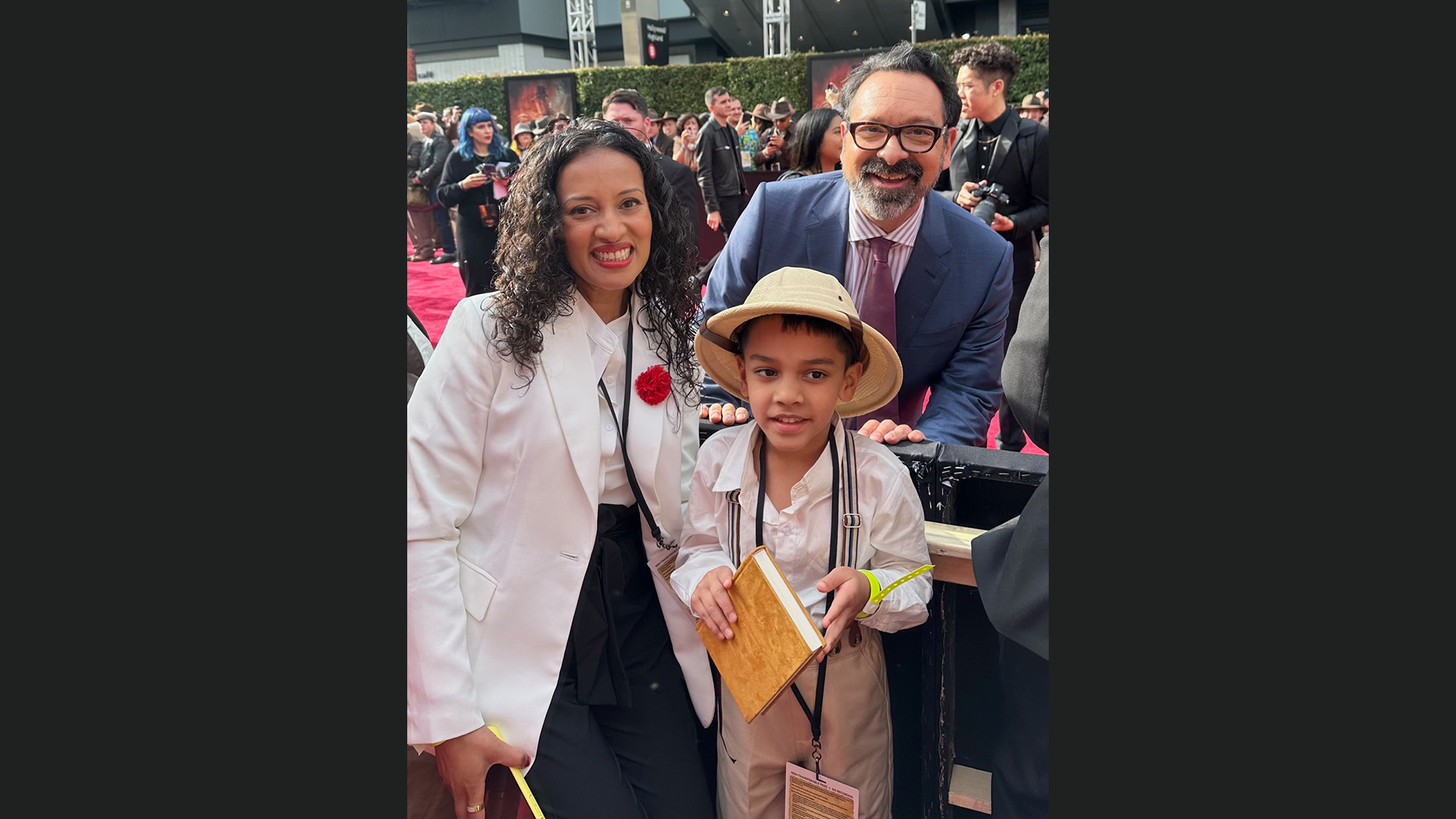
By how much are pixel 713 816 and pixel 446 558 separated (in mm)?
717

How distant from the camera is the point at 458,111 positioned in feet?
9.25

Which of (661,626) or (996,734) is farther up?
(661,626)

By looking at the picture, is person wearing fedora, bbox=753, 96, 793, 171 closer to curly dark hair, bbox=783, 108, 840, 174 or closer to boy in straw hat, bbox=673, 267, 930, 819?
curly dark hair, bbox=783, 108, 840, 174

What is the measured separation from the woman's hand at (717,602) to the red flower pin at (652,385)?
335 mm

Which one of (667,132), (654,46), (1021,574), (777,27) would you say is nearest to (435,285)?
(654,46)

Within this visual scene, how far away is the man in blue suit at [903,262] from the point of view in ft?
5.55

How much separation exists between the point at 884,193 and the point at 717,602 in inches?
31.9

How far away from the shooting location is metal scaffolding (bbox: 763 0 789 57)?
1.90 m

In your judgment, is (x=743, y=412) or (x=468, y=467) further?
(x=743, y=412)

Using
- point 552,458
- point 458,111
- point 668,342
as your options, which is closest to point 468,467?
point 552,458

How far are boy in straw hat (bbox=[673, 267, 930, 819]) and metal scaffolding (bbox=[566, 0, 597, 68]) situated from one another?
889 millimetres

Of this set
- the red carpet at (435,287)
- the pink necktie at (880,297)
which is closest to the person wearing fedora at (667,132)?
the red carpet at (435,287)

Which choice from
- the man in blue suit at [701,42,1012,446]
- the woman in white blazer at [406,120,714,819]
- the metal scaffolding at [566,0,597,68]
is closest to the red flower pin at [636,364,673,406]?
the woman in white blazer at [406,120,714,819]

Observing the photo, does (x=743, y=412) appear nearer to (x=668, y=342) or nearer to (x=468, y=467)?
(x=668, y=342)
